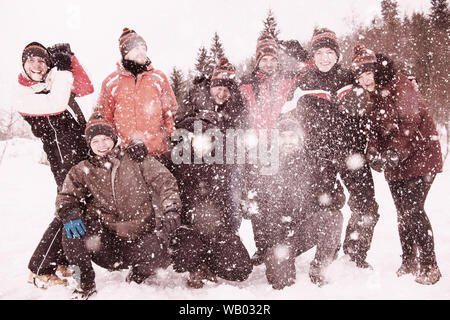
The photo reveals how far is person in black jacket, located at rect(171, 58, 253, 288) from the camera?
2.75m

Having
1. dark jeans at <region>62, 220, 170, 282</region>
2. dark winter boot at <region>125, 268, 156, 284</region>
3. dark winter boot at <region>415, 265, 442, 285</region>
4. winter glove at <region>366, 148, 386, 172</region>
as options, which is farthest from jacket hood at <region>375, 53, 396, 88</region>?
dark winter boot at <region>125, 268, 156, 284</region>

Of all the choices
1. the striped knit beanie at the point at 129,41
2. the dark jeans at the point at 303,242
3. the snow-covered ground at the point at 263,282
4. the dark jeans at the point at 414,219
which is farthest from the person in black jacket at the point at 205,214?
the dark jeans at the point at 414,219

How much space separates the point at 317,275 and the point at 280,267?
0.36m

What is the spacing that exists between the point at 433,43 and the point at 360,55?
16961 millimetres

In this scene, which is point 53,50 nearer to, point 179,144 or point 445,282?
point 179,144

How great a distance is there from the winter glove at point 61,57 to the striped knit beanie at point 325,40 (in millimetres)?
2713

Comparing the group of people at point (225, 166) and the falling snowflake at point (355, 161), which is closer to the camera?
the group of people at point (225, 166)

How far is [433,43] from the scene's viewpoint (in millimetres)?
15820

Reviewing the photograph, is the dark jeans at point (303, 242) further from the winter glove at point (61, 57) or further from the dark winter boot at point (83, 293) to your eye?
the winter glove at point (61, 57)

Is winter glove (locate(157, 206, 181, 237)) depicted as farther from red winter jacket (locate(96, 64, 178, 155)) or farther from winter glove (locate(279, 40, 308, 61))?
winter glove (locate(279, 40, 308, 61))

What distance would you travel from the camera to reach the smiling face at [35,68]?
Result: 2.88 meters

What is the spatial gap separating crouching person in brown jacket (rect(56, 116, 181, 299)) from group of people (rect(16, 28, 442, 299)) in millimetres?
10

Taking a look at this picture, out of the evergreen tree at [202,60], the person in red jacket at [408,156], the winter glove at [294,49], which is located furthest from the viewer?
the evergreen tree at [202,60]
